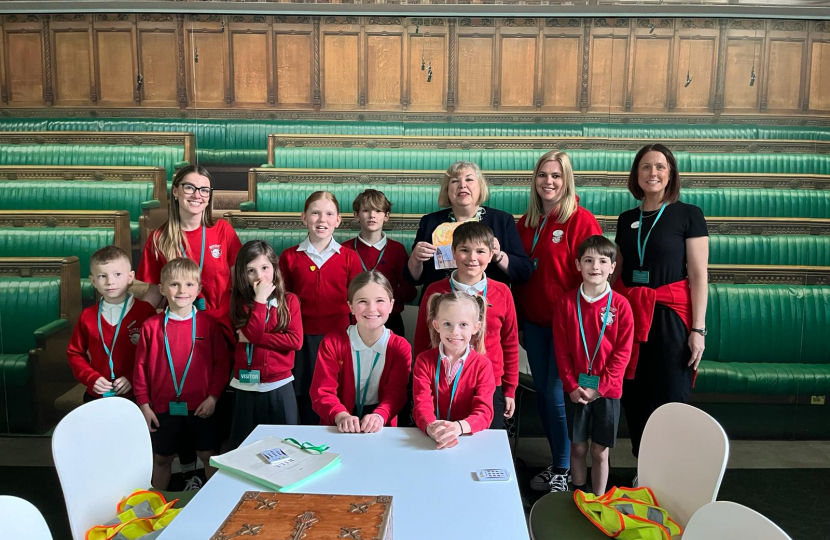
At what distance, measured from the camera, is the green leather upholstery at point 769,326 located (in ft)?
13.3

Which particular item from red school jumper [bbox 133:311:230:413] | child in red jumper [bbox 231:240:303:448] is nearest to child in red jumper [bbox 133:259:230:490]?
red school jumper [bbox 133:311:230:413]

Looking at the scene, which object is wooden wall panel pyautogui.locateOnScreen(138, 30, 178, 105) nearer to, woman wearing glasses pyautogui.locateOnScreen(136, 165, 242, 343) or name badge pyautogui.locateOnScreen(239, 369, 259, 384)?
woman wearing glasses pyautogui.locateOnScreen(136, 165, 242, 343)

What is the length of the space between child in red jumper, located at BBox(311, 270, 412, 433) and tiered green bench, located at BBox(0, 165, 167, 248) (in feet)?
7.46

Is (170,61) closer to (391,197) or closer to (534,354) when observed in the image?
(391,197)

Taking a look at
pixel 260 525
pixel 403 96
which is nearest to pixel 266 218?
pixel 403 96

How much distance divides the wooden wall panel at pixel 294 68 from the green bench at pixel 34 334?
1.67 meters

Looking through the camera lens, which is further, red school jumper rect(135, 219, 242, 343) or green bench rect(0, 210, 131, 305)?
green bench rect(0, 210, 131, 305)

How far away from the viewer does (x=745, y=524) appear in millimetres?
1349

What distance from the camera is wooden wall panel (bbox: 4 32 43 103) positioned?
4.14m

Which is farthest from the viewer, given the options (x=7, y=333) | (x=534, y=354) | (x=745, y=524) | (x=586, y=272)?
(x=7, y=333)

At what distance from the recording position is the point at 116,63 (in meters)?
4.13

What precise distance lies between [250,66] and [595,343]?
9.23ft

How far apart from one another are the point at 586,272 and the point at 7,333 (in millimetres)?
3527

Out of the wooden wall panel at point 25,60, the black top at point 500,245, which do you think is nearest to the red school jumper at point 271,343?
the black top at point 500,245
